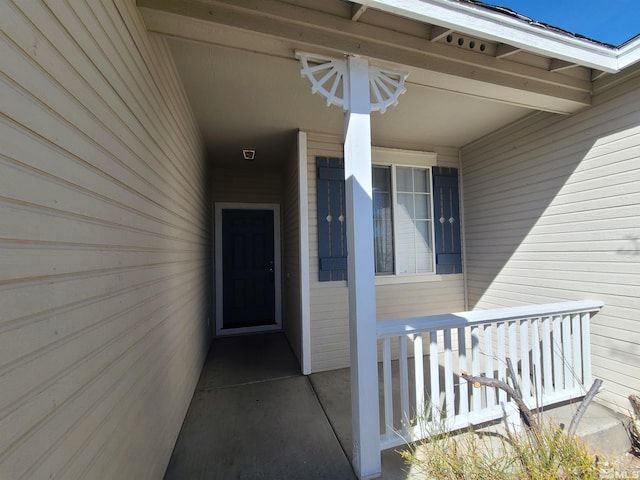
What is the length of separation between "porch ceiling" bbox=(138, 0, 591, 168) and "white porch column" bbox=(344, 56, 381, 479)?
0.28 meters

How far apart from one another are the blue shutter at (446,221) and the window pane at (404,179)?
31cm

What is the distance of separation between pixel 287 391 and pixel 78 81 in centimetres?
263

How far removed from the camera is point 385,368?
5.90 feet

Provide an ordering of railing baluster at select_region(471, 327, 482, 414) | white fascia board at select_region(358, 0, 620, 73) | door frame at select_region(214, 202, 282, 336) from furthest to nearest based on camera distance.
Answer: door frame at select_region(214, 202, 282, 336), railing baluster at select_region(471, 327, 482, 414), white fascia board at select_region(358, 0, 620, 73)

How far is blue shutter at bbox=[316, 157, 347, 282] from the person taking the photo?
307 centimetres

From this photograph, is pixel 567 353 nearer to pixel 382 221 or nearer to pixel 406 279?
pixel 406 279

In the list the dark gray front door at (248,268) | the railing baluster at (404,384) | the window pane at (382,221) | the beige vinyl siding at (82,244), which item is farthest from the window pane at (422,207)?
the beige vinyl siding at (82,244)

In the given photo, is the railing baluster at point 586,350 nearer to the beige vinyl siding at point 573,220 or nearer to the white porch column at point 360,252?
the beige vinyl siding at point 573,220

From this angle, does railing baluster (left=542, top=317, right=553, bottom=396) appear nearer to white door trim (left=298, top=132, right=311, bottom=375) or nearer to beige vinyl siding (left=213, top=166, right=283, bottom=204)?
white door trim (left=298, top=132, right=311, bottom=375)

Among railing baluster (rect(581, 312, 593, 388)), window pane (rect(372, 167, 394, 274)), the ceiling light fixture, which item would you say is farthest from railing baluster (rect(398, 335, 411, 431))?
the ceiling light fixture

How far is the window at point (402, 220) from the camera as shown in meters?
3.40

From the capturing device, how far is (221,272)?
14.4 ft

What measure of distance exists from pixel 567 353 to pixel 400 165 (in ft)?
8.00

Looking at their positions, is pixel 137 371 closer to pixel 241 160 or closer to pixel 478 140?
pixel 241 160
